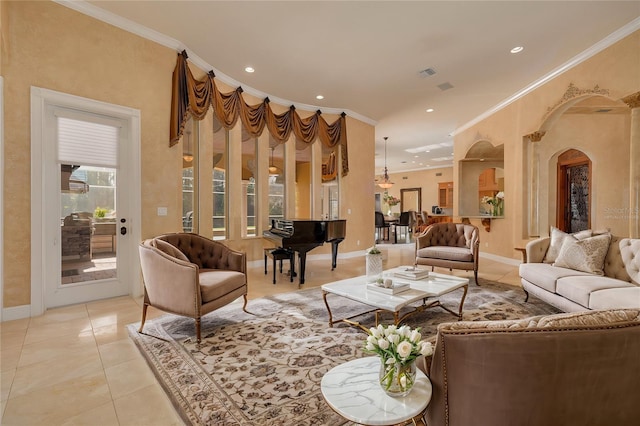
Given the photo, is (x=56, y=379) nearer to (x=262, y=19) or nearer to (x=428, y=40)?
(x=262, y=19)

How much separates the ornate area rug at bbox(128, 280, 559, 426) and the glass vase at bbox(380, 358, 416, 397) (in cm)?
69

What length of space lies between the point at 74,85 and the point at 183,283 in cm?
267

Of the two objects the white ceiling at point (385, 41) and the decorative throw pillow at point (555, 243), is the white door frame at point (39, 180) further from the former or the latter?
the decorative throw pillow at point (555, 243)

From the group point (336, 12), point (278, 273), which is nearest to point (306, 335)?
point (278, 273)

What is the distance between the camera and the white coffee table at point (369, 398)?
108cm

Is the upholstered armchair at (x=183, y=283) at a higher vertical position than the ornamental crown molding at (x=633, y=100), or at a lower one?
lower

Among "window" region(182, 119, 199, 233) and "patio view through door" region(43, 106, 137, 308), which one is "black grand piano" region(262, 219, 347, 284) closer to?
"window" region(182, 119, 199, 233)

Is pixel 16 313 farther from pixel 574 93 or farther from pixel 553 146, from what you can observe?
pixel 553 146

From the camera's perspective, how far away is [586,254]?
3.29 m

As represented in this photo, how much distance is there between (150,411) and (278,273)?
3.65 m

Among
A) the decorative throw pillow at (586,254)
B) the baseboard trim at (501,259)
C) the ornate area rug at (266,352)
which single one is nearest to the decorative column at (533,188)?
the baseboard trim at (501,259)

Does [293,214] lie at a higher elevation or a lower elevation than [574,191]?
lower

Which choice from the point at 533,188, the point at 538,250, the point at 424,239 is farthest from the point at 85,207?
the point at 533,188

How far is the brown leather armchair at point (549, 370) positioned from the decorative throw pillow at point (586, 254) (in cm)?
286
